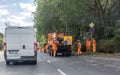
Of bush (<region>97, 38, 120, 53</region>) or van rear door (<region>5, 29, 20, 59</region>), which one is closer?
van rear door (<region>5, 29, 20, 59</region>)

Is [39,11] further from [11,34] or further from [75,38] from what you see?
[11,34]

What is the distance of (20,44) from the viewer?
78.8 feet

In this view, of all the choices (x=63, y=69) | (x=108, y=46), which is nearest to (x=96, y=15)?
(x=108, y=46)

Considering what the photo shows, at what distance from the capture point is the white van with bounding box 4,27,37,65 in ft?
77.9

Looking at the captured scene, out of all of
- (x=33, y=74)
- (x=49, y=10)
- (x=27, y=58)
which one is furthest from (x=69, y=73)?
(x=49, y=10)

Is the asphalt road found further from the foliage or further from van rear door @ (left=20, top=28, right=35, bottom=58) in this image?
the foliage

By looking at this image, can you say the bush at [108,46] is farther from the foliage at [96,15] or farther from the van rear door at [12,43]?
the van rear door at [12,43]

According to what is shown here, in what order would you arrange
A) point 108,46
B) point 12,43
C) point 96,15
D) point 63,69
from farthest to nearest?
point 96,15 < point 108,46 < point 12,43 < point 63,69

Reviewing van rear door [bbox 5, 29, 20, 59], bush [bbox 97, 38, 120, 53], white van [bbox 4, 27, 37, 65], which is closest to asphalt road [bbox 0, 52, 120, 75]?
white van [bbox 4, 27, 37, 65]

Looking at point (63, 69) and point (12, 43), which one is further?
point (12, 43)

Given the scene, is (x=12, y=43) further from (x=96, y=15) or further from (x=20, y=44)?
(x=96, y=15)

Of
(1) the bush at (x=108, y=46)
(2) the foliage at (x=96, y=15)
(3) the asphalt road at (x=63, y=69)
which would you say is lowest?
(3) the asphalt road at (x=63, y=69)

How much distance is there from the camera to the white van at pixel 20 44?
77.9 ft

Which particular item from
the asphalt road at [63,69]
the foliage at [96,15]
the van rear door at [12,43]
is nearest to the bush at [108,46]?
the foliage at [96,15]
